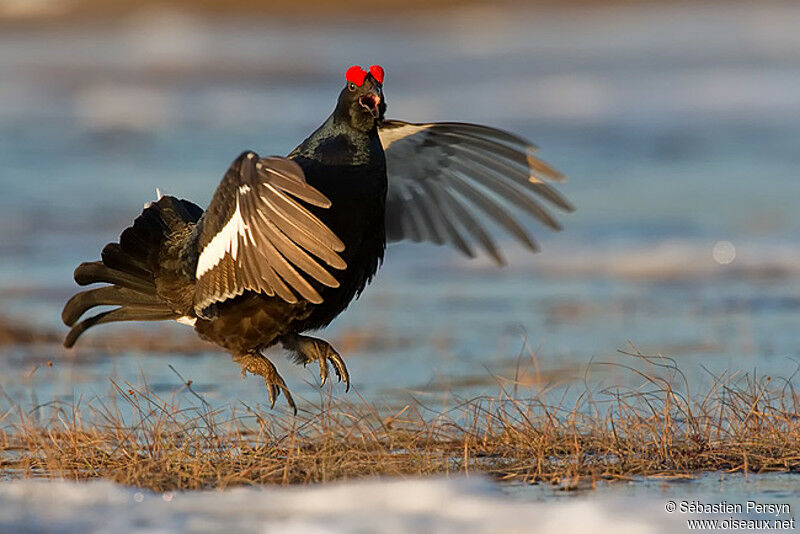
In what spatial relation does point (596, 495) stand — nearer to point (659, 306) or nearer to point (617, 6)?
point (659, 306)

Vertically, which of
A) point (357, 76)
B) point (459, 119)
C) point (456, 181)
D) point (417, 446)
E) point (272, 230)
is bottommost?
point (417, 446)

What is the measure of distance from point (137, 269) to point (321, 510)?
2030mm

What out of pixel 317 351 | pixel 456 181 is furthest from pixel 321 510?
pixel 456 181

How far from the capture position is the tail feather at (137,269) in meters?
5.87

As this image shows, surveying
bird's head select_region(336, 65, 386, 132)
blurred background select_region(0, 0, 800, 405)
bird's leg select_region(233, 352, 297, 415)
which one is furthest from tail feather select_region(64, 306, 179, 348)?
bird's head select_region(336, 65, 386, 132)

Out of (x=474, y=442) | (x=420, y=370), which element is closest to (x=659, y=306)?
(x=420, y=370)

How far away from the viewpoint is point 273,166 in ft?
15.4

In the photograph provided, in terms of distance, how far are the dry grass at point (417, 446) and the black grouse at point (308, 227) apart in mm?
373

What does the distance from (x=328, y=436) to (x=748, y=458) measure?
1.43m

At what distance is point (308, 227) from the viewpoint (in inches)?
182

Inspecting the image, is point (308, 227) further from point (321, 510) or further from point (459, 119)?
point (459, 119)

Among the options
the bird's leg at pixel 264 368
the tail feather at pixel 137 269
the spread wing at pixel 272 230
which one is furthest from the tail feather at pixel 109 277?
the spread wing at pixel 272 230

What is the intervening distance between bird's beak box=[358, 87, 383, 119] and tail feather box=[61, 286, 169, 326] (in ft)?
4.19

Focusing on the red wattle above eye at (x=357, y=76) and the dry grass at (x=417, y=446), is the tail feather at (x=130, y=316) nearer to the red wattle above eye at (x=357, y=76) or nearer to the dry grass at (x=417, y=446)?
the dry grass at (x=417, y=446)
